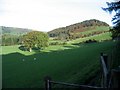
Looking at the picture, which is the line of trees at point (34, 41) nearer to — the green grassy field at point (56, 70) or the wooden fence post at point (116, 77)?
the green grassy field at point (56, 70)

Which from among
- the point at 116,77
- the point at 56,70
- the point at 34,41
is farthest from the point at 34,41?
the point at 116,77

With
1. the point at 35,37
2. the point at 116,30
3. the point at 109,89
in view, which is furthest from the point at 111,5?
the point at 35,37

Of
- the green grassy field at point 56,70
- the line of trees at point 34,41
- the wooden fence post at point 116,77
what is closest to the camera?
the wooden fence post at point 116,77

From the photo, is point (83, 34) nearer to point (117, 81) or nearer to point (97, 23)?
point (97, 23)

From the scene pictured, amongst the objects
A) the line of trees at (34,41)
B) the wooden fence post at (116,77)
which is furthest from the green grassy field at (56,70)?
the line of trees at (34,41)

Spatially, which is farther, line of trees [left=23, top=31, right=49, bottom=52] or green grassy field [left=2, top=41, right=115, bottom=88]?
line of trees [left=23, top=31, right=49, bottom=52]

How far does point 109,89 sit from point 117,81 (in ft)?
1.90

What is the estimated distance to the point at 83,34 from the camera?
141750 millimetres

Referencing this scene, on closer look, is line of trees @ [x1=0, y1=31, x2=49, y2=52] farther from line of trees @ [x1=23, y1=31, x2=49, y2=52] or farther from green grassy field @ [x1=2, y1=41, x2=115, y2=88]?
green grassy field @ [x1=2, y1=41, x2=115, y2=88]

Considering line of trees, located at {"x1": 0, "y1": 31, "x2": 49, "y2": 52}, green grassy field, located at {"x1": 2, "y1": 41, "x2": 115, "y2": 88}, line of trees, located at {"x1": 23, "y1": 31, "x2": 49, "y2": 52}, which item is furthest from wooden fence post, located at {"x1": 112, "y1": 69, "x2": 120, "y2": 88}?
line of trees, located at {"x1": 23, "y1": 31, "x2": 49, "y2": 52}

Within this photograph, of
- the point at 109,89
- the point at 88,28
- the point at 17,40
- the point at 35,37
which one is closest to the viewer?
the point at 109,89

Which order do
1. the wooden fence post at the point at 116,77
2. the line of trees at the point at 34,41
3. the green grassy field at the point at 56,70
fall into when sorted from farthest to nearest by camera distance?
the line of trees at the point at 34,41
the green grassy field at the point at 56,70
the wooden fence post at the point at 116,77

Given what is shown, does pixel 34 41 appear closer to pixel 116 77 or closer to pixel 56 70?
pixel 56 70

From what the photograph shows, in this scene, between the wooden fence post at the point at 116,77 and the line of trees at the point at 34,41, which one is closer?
the wooden fence post at the point at 116,77
